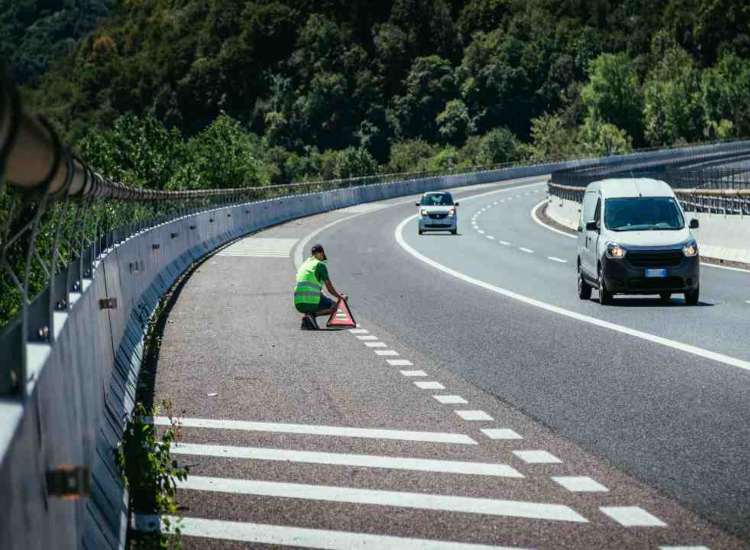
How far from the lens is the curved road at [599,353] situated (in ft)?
30.7

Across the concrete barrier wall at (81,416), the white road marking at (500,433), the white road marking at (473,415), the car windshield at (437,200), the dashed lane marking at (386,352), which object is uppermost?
the concrete barrier wall at (81,416)

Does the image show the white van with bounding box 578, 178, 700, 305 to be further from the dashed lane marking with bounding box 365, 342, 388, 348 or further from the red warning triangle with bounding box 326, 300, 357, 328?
the dashed lane marking with bounding box 365, 342, 388, 348

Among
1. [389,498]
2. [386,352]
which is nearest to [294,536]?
[389,498]

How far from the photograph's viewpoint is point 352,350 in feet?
52.7

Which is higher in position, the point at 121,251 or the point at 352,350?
the point at 121,251

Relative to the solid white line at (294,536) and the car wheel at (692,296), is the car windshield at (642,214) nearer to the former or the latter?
the car wheel at (692,296)

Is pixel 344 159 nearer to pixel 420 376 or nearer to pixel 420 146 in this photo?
pixel 420 146

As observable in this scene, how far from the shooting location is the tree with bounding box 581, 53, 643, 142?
612 feet

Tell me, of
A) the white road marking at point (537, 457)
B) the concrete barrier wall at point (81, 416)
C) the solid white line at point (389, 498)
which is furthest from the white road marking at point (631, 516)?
the concrete barrier wall at point (81, 416)

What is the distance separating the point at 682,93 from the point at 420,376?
17463cm

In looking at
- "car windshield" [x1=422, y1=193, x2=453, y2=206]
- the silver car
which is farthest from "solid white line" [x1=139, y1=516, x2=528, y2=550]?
"car windshield" [x1=422, y1=193, x2=453, y2=206]

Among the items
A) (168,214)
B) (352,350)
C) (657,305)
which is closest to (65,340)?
(352,350)

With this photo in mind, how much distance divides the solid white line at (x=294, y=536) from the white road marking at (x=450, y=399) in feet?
14.8

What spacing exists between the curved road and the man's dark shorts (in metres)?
0.74
